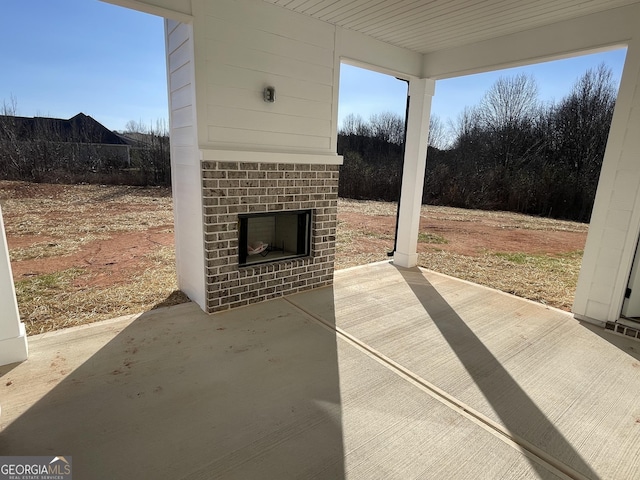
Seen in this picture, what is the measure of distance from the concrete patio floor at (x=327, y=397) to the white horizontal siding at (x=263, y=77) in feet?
5.22

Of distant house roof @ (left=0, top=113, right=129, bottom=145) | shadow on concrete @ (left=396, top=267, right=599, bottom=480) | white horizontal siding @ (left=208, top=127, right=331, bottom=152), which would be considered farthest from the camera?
distant house roof @ (left=0, top=113, right=129, bottom=145)

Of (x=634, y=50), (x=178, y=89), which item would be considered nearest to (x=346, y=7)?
(x=178, y=89)

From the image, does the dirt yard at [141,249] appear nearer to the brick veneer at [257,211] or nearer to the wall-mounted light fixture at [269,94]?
the brick veneer at [257,211]

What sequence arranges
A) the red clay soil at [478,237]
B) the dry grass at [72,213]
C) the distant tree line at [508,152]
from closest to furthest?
the dry grass at [72,213] < the red clay soil at [478,237] < the distant tree line at [508,152]

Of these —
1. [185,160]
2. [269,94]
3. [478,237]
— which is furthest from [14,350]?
[478,237]

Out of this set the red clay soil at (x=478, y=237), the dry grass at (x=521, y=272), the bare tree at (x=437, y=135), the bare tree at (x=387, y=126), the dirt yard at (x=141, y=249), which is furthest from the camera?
the bare tree at (x=387, y=126)

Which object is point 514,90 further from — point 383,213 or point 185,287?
point 185,287

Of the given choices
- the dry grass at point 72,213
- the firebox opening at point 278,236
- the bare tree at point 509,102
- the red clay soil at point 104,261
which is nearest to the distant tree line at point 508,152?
the bare tree at point 509,102

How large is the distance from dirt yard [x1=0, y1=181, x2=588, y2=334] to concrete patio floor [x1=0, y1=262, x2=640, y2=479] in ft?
2.47

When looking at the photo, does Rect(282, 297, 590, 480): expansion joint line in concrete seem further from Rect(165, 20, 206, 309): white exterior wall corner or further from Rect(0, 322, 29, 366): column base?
Rect(0, 322, 29, 366): column base

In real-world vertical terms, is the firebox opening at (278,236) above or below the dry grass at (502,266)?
above

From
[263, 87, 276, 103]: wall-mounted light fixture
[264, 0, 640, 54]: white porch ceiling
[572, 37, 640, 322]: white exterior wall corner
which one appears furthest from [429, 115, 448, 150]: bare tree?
[263, 87, 276, 103]: wall-mounted light fixture

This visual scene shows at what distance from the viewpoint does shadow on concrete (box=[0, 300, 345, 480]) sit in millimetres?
1524

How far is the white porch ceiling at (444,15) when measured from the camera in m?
2.75
